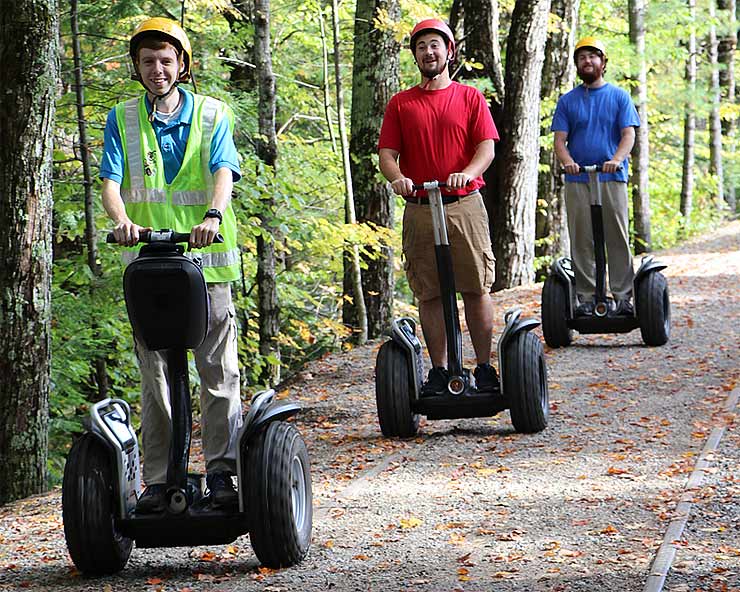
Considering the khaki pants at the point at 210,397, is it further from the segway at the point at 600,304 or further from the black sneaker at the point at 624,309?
the black sneaker at the point at 624,309

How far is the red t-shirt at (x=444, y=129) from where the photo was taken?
248 inches

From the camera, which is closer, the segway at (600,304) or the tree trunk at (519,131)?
the segway at (600,304)

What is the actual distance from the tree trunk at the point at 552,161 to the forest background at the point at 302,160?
30 millimetres

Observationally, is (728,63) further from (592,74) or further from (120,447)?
(120,447)

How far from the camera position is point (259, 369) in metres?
12.3

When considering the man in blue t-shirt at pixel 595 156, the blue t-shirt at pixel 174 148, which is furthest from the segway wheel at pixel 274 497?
the man in blue t-shirt at pixel 595 156

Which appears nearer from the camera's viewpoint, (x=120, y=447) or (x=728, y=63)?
(x=120, y=447)

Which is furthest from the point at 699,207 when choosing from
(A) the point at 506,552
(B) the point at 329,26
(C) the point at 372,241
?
(A) the point at 506,552

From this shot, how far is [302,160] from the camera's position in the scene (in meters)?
15.5

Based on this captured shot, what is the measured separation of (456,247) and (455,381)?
2.52ft

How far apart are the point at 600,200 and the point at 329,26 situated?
38.0 feet

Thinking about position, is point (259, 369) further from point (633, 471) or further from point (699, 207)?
point (699, 207)

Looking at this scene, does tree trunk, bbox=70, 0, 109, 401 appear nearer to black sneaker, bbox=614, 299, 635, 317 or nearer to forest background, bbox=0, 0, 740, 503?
forest background, bbox=0, 0, 740, 503

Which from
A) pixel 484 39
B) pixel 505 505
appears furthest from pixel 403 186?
pixel 484 39
